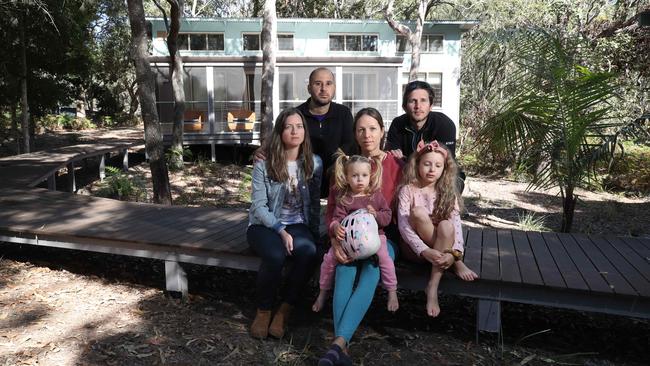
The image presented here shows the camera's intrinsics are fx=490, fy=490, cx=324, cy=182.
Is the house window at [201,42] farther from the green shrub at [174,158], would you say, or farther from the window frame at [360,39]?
the green shrub at [174,158]

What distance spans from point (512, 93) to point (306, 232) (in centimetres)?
410

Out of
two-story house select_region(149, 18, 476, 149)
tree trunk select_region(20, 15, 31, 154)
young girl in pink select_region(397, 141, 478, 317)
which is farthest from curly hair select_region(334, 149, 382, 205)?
tree trunk select_region(20, 15, 31, 154)

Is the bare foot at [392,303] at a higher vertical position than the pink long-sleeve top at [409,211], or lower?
lower

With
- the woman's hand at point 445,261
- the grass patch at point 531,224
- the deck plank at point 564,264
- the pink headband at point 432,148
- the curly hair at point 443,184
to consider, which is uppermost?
the pink headband at point 432,148

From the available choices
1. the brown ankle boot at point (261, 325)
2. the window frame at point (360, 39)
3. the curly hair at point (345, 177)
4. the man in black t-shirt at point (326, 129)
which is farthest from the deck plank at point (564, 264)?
the window frame at point (360, 39)

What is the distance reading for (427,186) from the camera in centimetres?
341

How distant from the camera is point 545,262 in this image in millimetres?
3672

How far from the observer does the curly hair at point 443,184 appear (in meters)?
3.29

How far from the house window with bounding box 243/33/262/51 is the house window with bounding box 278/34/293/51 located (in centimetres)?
94

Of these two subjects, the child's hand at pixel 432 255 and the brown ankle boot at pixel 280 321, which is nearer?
the child's hand at pixel 432 255

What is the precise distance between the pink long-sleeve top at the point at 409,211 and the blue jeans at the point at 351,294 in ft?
1.12

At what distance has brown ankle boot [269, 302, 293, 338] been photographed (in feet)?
11.0

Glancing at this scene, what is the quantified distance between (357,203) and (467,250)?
1200 millimetres

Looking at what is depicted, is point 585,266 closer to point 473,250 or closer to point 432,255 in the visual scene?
point 473,250
